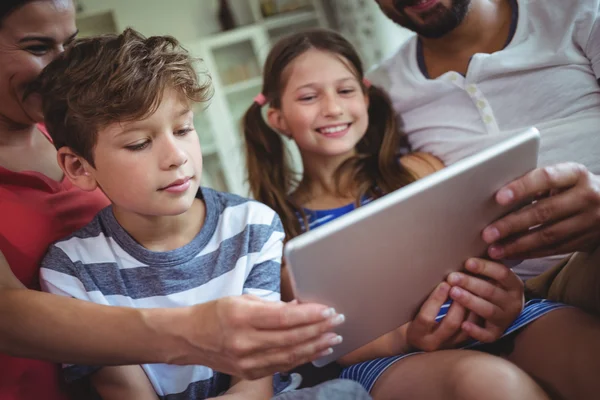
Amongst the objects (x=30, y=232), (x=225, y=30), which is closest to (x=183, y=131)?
(x=30, y=232)

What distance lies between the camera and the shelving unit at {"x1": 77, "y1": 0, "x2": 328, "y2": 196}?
4105 mm

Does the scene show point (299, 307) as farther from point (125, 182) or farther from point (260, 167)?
point (260, 167)

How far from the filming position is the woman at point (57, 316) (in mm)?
729

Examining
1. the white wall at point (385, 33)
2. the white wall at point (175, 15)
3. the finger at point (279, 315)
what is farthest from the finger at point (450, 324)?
the white wall at point (175, 15)

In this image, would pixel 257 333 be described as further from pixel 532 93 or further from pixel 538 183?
pixel 532 93

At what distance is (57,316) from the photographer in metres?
0.81

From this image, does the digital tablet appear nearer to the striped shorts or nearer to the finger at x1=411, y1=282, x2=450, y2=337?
the finger at x1=411, y1=282, x2=450, y2=337

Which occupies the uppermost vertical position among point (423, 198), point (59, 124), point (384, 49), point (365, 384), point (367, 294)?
point (384, 49)

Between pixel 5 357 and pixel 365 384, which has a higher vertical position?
pixel 5 357

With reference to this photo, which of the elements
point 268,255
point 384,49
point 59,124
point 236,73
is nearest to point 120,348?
point 268,255

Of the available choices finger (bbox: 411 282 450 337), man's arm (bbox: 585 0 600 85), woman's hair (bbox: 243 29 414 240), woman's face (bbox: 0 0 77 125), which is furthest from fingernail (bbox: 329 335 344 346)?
man's arm (bbox: 585 0 600 85)

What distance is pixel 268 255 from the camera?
3.43 feet

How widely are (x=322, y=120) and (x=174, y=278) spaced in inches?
22.1

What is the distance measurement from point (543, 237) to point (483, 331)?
19 centimetres
